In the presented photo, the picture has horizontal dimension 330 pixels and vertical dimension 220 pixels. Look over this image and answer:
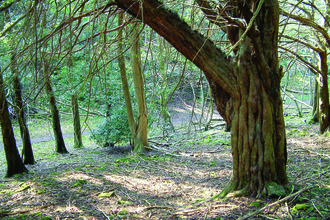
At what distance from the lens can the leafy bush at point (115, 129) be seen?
29.7 feet

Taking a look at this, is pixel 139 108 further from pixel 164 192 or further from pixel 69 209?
pixel 69 209

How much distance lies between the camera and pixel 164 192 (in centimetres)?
425

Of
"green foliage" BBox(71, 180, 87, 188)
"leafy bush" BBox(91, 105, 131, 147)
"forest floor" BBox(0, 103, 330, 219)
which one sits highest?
"leafy bush" BBox(91, 105, 131, 147)

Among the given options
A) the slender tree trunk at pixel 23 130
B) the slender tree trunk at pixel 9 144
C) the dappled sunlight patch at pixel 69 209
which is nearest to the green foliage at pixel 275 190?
the dappled sunlight patch at pixel 69 209

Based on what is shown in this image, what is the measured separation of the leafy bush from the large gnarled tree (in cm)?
617

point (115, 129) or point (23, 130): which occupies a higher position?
point (23, 130)

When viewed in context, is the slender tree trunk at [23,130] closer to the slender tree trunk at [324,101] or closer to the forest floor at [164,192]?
the forest floor at [164,192]

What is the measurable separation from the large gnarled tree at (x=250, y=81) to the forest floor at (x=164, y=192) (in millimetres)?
349

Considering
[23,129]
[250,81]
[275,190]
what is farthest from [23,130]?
[275,190]

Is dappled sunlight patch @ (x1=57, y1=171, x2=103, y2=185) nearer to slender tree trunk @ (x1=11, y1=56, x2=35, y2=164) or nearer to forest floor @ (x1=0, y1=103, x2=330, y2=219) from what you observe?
forest floor @ (x1=0, y1=103, x2=330, y2=219)

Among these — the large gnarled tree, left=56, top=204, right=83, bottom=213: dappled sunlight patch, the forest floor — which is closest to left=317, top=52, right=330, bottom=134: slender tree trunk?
the forest floor

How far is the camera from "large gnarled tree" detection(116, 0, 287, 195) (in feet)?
10.2

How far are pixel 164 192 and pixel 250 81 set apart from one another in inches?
85.3

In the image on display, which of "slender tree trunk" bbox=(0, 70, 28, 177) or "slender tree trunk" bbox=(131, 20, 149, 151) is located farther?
"slender tree trunk" bbox=(131, 20, 149, 151)
